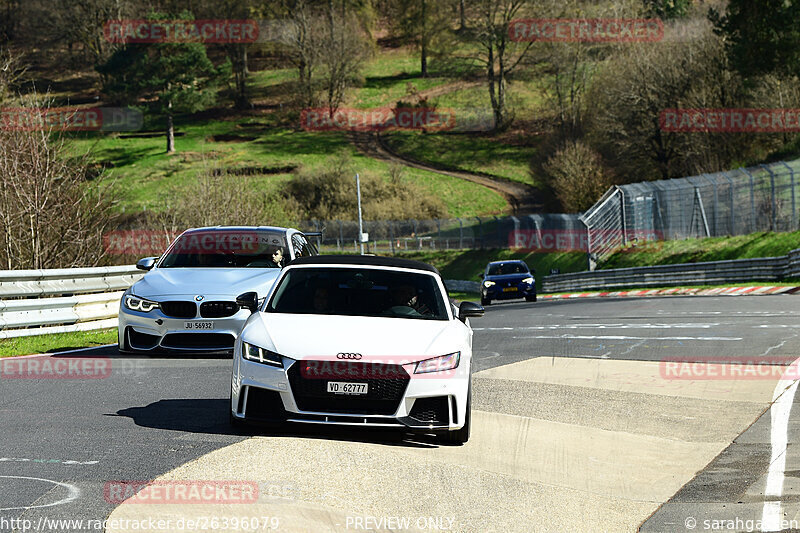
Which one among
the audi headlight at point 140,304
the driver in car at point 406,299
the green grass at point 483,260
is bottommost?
the green grass at point 483,260

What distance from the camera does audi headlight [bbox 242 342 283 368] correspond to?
7.68 meters

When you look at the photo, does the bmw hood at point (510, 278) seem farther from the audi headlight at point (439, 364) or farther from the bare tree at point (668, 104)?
the audi headlight at point (439, 364)

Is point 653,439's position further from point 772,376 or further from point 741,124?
point 741,124

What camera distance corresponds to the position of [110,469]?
6609 millimetres

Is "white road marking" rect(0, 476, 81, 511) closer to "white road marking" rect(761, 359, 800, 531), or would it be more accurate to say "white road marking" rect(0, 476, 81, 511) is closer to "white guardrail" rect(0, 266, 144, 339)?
"white road marking" rect(761, 359, 800, 531)

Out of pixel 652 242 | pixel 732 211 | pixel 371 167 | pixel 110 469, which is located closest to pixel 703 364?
pixel 110 469

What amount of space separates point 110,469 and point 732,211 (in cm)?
3402

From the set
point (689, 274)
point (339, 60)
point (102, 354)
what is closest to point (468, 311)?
point (102, 354)

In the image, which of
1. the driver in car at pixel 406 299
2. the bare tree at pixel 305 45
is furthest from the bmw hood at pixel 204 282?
the bare tree at pixel 305 45

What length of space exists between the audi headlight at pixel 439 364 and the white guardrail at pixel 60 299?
33.1 feet

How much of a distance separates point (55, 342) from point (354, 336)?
9.63m

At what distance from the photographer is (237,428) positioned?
8.09 metres

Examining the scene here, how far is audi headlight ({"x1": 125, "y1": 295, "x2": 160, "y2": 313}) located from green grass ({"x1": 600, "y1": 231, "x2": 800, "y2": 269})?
25.9 m

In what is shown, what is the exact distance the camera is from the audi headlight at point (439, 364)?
7773mm
